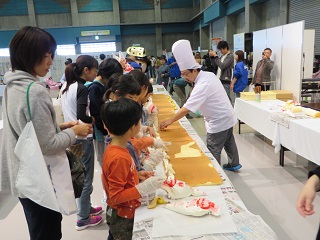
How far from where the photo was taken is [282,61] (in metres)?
4.85

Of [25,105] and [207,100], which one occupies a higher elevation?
[25,105]

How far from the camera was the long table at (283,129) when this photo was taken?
2547mm

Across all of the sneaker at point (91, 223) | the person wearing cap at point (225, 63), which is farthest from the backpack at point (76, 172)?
the person wearing cap at point (225, 63)

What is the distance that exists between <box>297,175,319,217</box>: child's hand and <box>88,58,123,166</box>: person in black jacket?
1489 mm

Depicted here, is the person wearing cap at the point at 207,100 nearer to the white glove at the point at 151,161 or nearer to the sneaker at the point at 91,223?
the white glove at the point at 151,161

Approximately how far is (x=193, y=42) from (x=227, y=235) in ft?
53.7

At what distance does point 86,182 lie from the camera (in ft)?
7.01

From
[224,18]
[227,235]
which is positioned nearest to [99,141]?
[227,235]

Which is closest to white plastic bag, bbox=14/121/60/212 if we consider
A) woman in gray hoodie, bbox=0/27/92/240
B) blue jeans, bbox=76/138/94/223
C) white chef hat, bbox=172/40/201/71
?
woman in gray hoodie, bbox=0/27/92/240

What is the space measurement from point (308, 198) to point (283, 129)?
2.31 metres

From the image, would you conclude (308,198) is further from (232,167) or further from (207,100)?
(232,167)

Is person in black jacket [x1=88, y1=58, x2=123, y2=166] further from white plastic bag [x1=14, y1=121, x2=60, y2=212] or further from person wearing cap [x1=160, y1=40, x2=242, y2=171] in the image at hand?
white plastic bag [x1=14, y1=121, x2=60, y2=212]

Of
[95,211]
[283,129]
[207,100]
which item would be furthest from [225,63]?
[95,211]

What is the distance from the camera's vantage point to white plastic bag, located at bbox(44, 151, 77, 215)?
1166 mm
